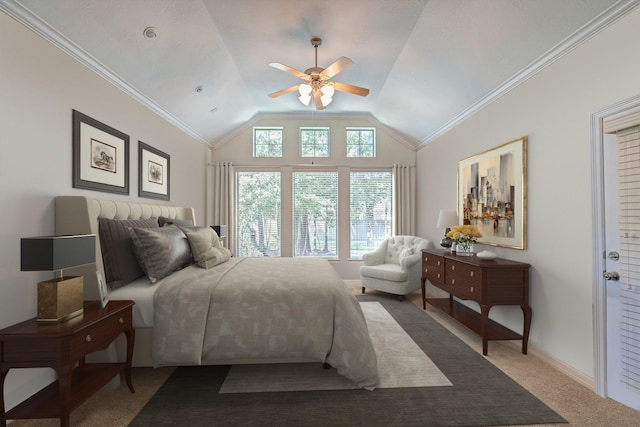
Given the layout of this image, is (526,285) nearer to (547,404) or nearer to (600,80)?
(547,404)

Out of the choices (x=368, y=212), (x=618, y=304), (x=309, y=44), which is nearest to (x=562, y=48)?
(x=618, y=304)

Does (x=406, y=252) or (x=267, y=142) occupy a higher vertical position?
(x=267, y=142)

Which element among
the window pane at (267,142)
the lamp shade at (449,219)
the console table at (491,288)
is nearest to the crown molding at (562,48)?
the lamp shade at (449,219)

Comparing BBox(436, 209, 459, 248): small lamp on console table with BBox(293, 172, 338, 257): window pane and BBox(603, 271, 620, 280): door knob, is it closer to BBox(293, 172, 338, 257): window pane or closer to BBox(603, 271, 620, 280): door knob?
BBox(603, 271, 620, 280): door knob

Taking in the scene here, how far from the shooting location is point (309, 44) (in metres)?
3.33

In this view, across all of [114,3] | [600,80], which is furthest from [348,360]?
[114,3]

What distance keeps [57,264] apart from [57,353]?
48 centimetres

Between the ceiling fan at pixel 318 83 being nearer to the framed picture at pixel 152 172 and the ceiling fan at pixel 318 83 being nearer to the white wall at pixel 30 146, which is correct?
the white wall at pixel 30 146

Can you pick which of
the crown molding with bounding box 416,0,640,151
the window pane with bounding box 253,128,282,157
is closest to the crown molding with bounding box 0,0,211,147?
the window pane with bounding box 253,128,282,157

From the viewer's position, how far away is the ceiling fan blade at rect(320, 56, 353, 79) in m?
2.61

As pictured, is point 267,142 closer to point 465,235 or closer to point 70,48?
point 70,48

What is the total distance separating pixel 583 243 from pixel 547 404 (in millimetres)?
1251

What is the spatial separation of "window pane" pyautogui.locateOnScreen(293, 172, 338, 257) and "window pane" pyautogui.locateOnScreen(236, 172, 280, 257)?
397mm

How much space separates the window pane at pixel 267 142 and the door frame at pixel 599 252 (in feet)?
15.0
